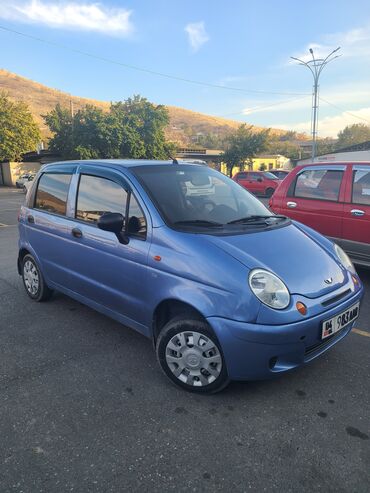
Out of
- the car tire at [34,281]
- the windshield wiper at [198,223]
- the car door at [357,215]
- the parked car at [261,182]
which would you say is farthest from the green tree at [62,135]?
the windshield wiper at [198,223]

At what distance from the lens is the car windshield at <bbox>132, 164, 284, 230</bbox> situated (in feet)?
10.2

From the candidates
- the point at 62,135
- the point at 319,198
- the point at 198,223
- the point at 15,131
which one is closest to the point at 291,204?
the point at 319,198

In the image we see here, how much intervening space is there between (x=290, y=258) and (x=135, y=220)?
1262mm

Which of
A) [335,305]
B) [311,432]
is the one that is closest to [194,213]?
[335,305]

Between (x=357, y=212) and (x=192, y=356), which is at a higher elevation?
(x=357, y=212)

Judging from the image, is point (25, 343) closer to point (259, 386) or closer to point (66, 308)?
point (66, 308)

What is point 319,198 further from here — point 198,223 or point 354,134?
point 354,134

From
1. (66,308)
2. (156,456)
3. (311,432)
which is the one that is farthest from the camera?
(66,308)

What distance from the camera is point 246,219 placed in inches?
133

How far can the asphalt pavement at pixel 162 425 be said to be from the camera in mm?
2074

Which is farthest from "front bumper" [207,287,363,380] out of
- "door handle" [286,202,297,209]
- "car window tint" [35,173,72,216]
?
"door handle" [286,202,297,209]

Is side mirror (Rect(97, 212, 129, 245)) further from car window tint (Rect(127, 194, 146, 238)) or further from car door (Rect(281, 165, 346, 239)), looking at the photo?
car door (Rect(281, 165, 346, 239))

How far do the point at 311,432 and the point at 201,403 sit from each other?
2.43 ft

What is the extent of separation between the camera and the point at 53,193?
4230 mm
